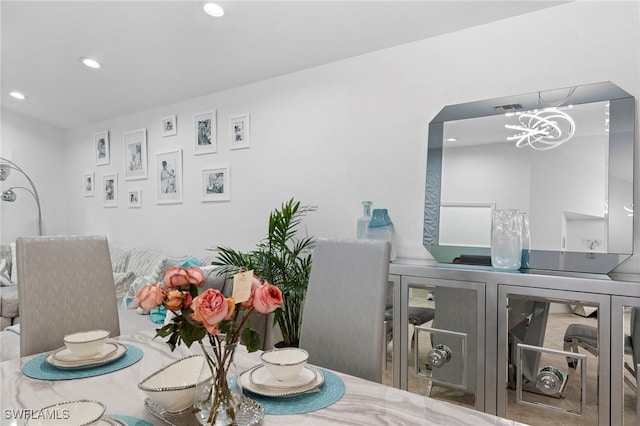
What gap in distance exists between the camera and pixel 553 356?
1671 millimetres

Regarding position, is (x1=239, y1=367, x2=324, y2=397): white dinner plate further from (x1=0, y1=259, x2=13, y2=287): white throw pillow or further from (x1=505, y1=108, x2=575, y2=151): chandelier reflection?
(x1=0, y1=259, x2=13, y2=287): white throw pillow

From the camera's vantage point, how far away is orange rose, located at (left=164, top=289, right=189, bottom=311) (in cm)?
78

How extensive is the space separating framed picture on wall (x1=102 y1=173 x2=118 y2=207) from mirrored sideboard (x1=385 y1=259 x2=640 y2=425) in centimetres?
380

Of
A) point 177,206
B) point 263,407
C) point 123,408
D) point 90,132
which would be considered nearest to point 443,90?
point 263,407

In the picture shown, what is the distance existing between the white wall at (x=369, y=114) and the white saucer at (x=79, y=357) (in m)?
1.74

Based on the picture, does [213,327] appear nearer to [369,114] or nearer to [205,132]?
[369,114]

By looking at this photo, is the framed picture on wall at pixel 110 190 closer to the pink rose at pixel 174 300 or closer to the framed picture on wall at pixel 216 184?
the framed picture on wall at pixel 216 184

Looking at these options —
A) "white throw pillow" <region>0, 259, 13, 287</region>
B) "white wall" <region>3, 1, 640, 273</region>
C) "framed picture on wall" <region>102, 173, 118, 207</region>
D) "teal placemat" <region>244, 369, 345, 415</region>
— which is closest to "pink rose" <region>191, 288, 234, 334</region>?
"teal placemat" <region>244, 369, 345, 415</region>

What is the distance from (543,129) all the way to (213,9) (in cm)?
205

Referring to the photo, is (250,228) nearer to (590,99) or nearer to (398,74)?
(398,74)

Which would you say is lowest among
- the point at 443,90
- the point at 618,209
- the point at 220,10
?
the point at 618,209

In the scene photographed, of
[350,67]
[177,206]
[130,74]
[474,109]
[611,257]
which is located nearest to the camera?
[611,257]

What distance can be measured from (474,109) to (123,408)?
7.19ft

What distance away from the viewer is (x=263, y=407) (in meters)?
0.94
